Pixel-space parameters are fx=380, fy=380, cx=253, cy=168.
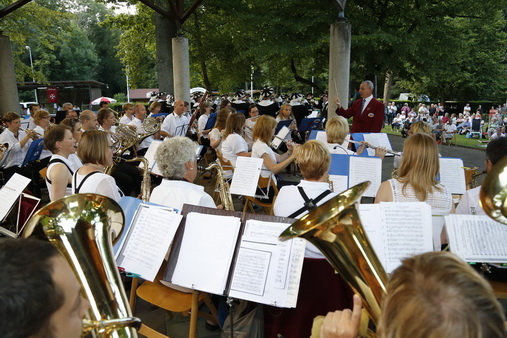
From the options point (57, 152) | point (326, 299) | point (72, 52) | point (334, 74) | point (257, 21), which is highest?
point (72, 52)

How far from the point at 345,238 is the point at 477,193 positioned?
1.72 metres

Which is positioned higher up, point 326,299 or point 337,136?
point 337,136

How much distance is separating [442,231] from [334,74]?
23.2 feet

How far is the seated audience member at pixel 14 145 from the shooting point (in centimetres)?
618

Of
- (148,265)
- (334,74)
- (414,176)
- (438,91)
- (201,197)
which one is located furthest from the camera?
(438,91)

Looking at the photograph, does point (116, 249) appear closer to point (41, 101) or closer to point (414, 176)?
point (414, 176)

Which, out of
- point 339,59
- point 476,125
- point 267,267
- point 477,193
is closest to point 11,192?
point 267,267

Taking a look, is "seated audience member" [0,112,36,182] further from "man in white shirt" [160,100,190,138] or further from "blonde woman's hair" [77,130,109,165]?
"blonde woman's hair" [77,130,109,165]

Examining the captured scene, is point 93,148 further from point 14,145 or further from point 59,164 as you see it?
point 14,145

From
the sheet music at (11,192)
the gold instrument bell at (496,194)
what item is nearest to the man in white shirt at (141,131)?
the sheet music at (11,192)

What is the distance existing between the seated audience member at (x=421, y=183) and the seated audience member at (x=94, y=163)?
87.3 inches

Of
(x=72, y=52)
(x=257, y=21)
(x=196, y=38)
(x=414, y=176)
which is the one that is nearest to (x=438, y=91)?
(x=196, y=38)

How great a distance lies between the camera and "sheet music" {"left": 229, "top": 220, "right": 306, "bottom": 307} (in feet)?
6.73

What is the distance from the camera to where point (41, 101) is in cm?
2755
